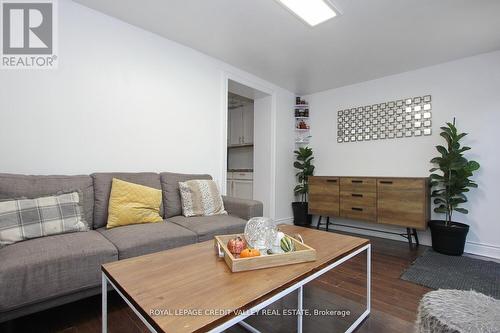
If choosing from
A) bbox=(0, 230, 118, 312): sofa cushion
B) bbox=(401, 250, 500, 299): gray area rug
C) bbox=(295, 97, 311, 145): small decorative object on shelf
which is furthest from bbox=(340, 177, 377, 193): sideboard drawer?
bbox=(0, 230, 118, 312): sofa cushion

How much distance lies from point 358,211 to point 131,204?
266cm

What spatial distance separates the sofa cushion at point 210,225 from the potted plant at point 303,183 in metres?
1.89

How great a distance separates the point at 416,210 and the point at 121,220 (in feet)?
9.73

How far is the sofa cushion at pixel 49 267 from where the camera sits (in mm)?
1112

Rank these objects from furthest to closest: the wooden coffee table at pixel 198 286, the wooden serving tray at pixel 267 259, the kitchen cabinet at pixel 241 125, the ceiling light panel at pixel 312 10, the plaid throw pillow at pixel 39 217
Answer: the kitchen cabinet at pixel 241 125 → the ceiling light panel at pixel 312 10 → the plaid throw pillow at pixel 39 217 → the wooden serving tray at pixel 267 259 → the wooden coffee table at pixel 198 286

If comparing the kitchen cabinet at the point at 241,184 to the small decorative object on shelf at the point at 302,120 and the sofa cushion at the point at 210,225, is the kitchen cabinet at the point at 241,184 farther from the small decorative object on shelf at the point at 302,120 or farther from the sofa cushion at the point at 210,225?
the sofa cushion at the point at 210,225

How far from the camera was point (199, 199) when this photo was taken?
2.32 meters

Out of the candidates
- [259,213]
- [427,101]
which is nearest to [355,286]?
[259,213]

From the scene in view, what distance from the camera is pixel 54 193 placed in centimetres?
166

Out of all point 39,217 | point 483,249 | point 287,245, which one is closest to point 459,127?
point 483,249

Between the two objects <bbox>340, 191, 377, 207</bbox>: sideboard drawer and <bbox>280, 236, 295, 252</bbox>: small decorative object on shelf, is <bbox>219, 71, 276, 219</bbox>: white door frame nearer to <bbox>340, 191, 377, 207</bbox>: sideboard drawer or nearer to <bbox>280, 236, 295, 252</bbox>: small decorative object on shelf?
<bbox>340, 191, 377, 207</bbox>: sideboard drawer

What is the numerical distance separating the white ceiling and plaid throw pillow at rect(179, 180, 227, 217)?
1.51m

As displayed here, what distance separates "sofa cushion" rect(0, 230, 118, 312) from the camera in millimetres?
1112

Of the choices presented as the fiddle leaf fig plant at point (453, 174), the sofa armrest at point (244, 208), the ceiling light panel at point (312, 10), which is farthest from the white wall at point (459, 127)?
the sofa armrest at point (244, 208)
